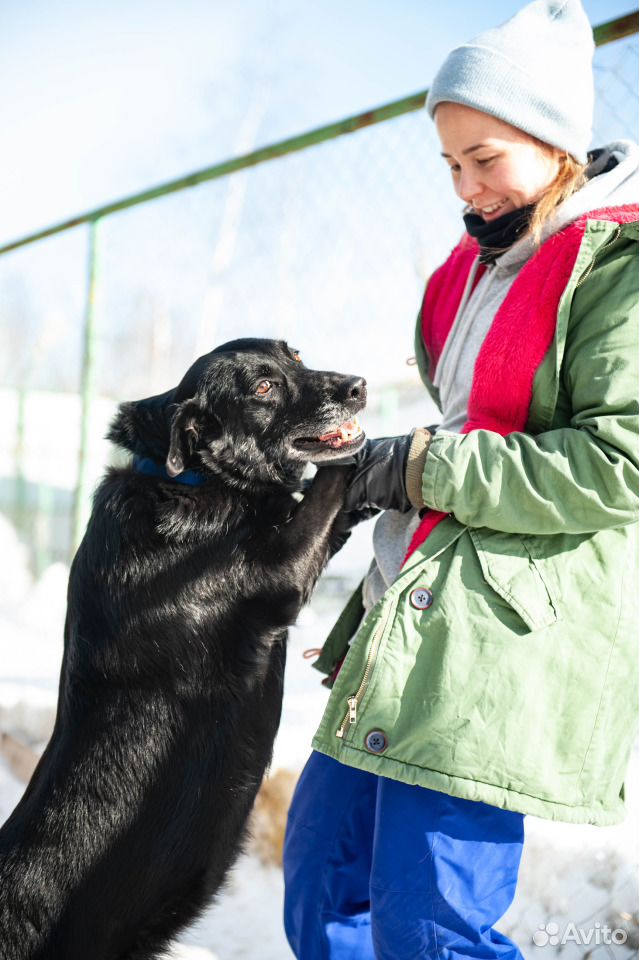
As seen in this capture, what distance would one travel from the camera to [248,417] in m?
2.03

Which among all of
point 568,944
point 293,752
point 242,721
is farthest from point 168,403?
point 568,944

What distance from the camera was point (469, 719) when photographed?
1.32m

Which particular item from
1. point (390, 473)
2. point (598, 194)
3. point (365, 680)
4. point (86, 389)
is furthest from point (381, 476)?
point (86, 389)

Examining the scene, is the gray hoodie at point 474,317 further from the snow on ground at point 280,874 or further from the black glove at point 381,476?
the snow on ground at point 280,874

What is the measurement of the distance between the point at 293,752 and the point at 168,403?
4.17 feet

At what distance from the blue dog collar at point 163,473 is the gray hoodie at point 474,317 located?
46cm

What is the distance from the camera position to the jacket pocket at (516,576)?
4.37ft

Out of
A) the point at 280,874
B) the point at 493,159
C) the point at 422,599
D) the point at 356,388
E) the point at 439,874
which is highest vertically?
the point at 493,159

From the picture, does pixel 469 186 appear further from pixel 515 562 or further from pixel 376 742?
pixel 376 742

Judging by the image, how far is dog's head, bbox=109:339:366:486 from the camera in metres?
1.98

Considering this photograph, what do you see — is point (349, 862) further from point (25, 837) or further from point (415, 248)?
point (415, 248)

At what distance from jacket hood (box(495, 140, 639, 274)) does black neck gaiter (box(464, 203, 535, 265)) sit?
0.03 m

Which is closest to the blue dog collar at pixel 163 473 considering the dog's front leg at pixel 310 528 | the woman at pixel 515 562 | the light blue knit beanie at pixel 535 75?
the dog's front leg at pixel 310 528

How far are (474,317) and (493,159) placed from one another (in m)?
0.30
